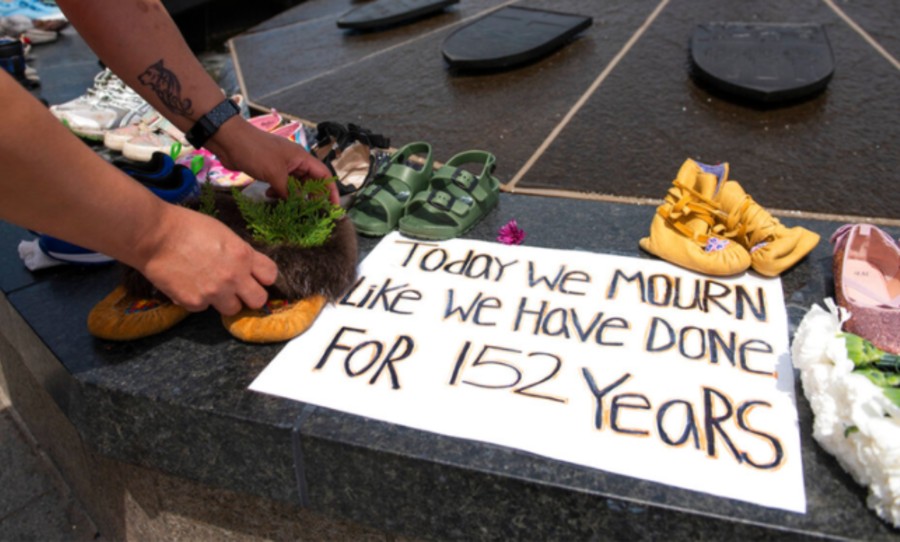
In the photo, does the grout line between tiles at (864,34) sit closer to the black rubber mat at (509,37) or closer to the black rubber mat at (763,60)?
the black rubber mat at (763,60)

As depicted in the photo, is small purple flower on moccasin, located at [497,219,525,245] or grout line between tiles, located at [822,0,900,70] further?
grout line between tiles, located at [822,0,900,70]

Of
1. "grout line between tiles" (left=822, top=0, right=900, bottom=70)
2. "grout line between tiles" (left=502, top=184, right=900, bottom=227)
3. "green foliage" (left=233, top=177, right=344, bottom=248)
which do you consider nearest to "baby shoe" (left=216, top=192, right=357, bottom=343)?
"green foliage" (left=233, top=177, right=344, bottom=248)

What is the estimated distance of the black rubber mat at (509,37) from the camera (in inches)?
120

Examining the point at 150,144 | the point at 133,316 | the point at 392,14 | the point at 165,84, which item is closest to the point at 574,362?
the point at 133,316

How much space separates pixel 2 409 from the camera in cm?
255

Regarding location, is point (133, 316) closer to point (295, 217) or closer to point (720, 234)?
point (295, 217)

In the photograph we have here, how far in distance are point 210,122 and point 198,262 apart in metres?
0.54

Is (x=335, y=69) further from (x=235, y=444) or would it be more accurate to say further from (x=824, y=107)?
(x=235, y=444)

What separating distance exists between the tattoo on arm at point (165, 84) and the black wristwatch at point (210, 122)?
52 millimetres

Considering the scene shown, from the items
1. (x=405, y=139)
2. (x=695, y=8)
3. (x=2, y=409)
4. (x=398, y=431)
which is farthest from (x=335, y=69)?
(x=398, y=431)

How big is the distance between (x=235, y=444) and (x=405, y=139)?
1.54 metres

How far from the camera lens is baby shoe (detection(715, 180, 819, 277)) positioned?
1.81 m

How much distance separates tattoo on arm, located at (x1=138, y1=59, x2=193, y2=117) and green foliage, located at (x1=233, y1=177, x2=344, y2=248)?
0.26 meters

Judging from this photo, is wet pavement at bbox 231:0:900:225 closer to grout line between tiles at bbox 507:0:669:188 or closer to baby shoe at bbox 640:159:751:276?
grout line between tiles at bbox 507:0:669:188
